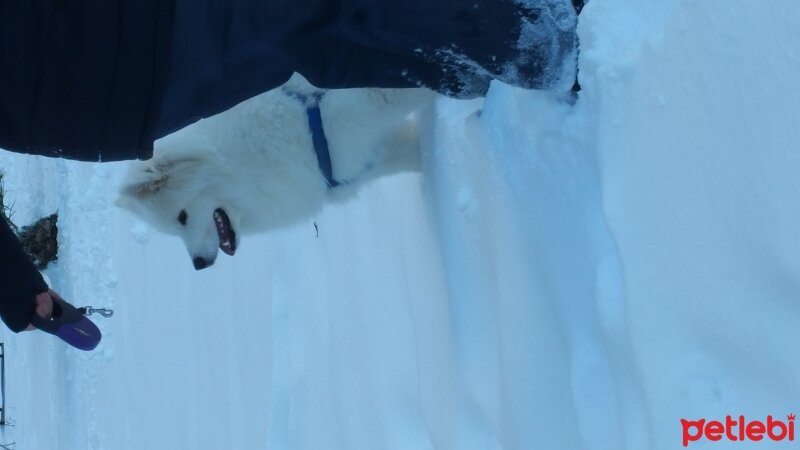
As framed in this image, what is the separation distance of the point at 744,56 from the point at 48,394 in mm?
6055

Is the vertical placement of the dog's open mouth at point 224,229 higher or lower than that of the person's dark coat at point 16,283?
higher

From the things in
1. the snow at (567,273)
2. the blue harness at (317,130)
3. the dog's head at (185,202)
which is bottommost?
the snow at (567,273)

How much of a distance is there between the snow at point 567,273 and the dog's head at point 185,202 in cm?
73

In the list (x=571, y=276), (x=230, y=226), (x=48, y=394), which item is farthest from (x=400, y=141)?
(x=48, y=394)

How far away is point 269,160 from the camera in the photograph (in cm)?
252

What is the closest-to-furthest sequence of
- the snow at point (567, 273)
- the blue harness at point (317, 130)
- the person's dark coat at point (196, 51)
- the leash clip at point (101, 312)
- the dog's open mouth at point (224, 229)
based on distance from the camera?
the snow at point (567, 273)
the person's dark coat at point (196, 51)
the blue harness at point (317, 130)
the dog's open mouth at point (224, 229)
the leash clip at point (101, 312)

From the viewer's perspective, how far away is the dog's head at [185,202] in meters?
2.47

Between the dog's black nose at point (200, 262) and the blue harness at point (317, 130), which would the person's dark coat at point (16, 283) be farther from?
the blue harness at point (317, 130)

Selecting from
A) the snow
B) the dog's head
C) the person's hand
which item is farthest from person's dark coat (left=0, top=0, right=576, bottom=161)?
the person's hand

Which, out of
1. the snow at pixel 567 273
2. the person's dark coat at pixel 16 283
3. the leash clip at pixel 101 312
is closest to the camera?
the snow at pixel 567 273

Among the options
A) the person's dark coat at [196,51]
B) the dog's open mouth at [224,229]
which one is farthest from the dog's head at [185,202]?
the person's dark coat at [196,51]

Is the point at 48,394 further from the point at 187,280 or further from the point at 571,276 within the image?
the point at 571,276

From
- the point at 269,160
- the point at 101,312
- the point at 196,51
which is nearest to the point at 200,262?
the point at 269,160

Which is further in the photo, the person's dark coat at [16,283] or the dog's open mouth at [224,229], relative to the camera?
the dog's open mouth at [224,229]
